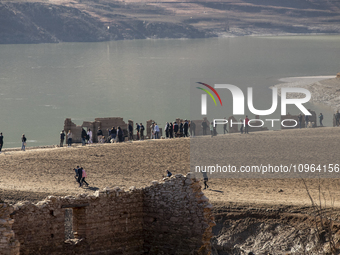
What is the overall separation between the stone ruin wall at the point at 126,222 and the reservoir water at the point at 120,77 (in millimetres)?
29987

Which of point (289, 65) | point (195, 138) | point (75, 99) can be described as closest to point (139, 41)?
point (289, 65)

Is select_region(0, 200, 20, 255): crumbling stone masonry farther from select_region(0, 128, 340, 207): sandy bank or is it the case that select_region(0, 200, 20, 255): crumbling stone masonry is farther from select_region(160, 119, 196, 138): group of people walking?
select_region(160, 119, 196, 138): group of people walking

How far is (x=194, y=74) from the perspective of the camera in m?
102

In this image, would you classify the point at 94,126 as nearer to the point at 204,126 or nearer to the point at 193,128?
the point at 193,128

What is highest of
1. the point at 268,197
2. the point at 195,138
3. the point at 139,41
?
the point at 139,41

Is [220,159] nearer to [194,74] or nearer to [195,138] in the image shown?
[195,138]

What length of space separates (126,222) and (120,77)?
87656 millimetres

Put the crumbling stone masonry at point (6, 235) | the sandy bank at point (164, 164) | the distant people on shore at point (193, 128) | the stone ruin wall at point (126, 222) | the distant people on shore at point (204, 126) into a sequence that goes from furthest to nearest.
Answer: the distant people on shore at point (204, 126)
the distant people on shore at point (193, 128)
the sandy bank at point (164, 164)
the stone ruin wall at point (126, 222)
the crumbling stone masonry at point (6, 235)

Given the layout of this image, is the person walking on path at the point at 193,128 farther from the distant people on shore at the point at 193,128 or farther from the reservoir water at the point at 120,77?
the reservoir water at the point at 120,77

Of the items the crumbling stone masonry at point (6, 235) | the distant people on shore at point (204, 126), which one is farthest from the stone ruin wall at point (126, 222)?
the distant people on shore at point (204, 126)

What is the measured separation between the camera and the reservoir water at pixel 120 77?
2308 inches

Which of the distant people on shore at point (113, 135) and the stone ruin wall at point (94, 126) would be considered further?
the stone ruin wall at point (94, 126)

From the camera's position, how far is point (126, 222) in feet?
45.2

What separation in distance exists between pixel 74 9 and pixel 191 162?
586 feet
